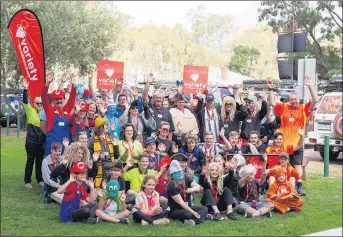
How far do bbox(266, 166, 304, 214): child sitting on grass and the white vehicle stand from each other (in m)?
8.43

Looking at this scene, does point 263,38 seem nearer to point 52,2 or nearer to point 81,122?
point 52,2

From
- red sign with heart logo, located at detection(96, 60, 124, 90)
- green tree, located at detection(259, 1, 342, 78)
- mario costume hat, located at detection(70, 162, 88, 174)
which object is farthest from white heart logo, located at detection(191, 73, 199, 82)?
green tree, located at detection(259, 1, 342, 78)

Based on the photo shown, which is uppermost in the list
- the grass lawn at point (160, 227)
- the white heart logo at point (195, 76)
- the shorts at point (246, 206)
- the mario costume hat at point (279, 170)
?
the white heart logo at point (195, 76)

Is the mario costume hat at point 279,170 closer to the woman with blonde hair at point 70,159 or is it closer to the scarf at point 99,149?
the scarf at point 99,149

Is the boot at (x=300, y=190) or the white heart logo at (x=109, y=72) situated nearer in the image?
the boot at (x=300, y=190)

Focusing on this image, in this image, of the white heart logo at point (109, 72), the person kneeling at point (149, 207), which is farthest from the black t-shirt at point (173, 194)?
the white heart logo at point (109, 72)

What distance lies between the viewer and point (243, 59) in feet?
223

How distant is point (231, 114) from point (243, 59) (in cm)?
5736

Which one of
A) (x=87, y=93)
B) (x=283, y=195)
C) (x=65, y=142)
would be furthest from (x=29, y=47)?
(x=283, y=195)

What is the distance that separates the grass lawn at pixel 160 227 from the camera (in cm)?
790

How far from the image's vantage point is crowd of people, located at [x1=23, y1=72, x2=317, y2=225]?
28.2ft

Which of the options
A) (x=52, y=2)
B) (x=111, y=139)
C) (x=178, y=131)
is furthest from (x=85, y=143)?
(x=52, y=2)

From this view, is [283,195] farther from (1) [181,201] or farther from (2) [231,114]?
(2) [231,114]

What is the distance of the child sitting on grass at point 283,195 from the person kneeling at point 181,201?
1338 millimetres
